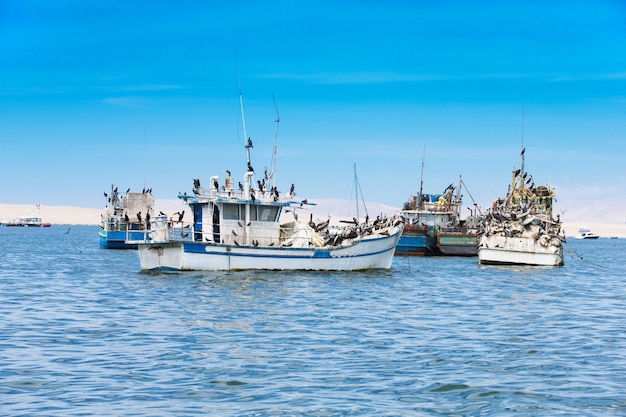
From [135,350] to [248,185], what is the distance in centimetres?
2298

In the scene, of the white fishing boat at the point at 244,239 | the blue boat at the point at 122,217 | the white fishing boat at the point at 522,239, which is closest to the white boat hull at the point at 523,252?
the white fishing boat at the point at 522,239

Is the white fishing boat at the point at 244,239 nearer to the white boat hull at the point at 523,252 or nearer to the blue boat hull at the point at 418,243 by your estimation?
the white boat hull at the point at 523,252

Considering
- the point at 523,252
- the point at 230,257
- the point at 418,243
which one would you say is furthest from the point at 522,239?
the point at 230,257

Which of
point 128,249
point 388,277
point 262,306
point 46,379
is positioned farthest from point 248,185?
point 128,249

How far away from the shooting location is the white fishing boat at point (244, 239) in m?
40.8

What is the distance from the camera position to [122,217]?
83062mm

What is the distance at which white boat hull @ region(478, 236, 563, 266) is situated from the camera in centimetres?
5666

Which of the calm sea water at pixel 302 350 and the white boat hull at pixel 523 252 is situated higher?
the white boat hull at pixel 523 252

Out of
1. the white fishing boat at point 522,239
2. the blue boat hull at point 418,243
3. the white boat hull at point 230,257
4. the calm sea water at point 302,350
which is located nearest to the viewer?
the calm sea water at point 302,350

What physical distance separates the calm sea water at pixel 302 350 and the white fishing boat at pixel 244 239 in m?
2.16

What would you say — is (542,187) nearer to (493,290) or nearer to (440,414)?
(493,290)

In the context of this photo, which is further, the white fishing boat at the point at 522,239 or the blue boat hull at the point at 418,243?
the blue boat hull at the point at 418,243

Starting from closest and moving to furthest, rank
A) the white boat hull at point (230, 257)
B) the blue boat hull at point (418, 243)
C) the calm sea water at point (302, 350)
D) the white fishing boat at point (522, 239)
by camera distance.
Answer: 1. the calm sea water at point (302, 350)
2. the white boat hull at point (230, 257)
3. the white fishing boat at point (522, 239)
4. the blue boat hull at point (418, 243)

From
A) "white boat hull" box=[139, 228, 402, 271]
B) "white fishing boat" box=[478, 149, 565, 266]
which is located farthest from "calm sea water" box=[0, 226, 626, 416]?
"white fishing boat" box=[478, 149, 565, 266]
